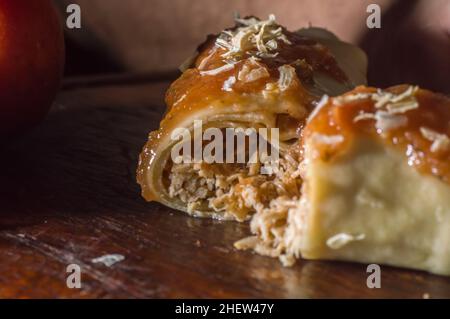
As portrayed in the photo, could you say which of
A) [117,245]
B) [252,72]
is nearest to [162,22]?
[252,72]

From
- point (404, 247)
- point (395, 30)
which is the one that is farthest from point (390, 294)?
point (395, 30)

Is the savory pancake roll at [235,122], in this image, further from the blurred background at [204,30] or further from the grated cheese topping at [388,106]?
the blurred background at [204,30]

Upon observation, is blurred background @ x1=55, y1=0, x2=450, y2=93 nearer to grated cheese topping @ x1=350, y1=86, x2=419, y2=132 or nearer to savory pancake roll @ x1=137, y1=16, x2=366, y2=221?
savory pancake roll @ x1=137, y1=16, x2=366, y2=221

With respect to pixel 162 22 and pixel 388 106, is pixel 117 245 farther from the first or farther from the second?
pixel 162 22

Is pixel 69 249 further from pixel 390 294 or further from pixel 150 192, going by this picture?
pixel 390 294

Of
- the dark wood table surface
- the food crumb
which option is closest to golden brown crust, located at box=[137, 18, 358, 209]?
the dark wood table surface
